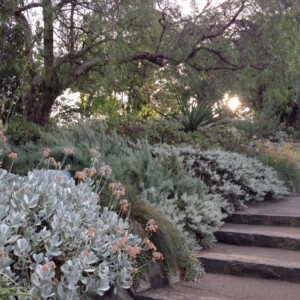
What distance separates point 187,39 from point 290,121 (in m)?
10.3

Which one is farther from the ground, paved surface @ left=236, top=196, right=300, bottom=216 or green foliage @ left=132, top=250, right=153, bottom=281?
paved surface @ left=236, top=196, right=300, bottom=216

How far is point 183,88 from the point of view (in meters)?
12.0

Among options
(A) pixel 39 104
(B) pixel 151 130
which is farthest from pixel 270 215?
(A) pixel 39 104

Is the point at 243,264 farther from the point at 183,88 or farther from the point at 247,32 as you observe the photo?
the point at 183,88

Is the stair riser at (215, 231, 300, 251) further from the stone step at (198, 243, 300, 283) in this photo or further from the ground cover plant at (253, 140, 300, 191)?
the ground cover plant at (253, 140, 300, 191)

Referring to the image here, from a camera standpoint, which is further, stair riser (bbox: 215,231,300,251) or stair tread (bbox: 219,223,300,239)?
stair tread (bbox: 219,223,300,239)

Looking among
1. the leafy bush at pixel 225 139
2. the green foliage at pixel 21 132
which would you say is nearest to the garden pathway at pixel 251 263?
the leafy bush at pixel 225 139

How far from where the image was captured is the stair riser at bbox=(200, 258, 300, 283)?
3752mm

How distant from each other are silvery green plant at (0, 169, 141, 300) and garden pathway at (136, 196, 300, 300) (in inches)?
33.0

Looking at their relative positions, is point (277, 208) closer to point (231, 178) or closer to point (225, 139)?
point (231, 178)

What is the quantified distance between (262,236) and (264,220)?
0.77 metres

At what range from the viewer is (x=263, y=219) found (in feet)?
17.6

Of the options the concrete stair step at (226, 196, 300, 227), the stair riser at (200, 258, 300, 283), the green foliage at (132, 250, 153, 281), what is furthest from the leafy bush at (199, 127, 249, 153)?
the green foliage at (132, 250, 153, 281)

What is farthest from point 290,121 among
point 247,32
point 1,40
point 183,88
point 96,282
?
point 96,282
